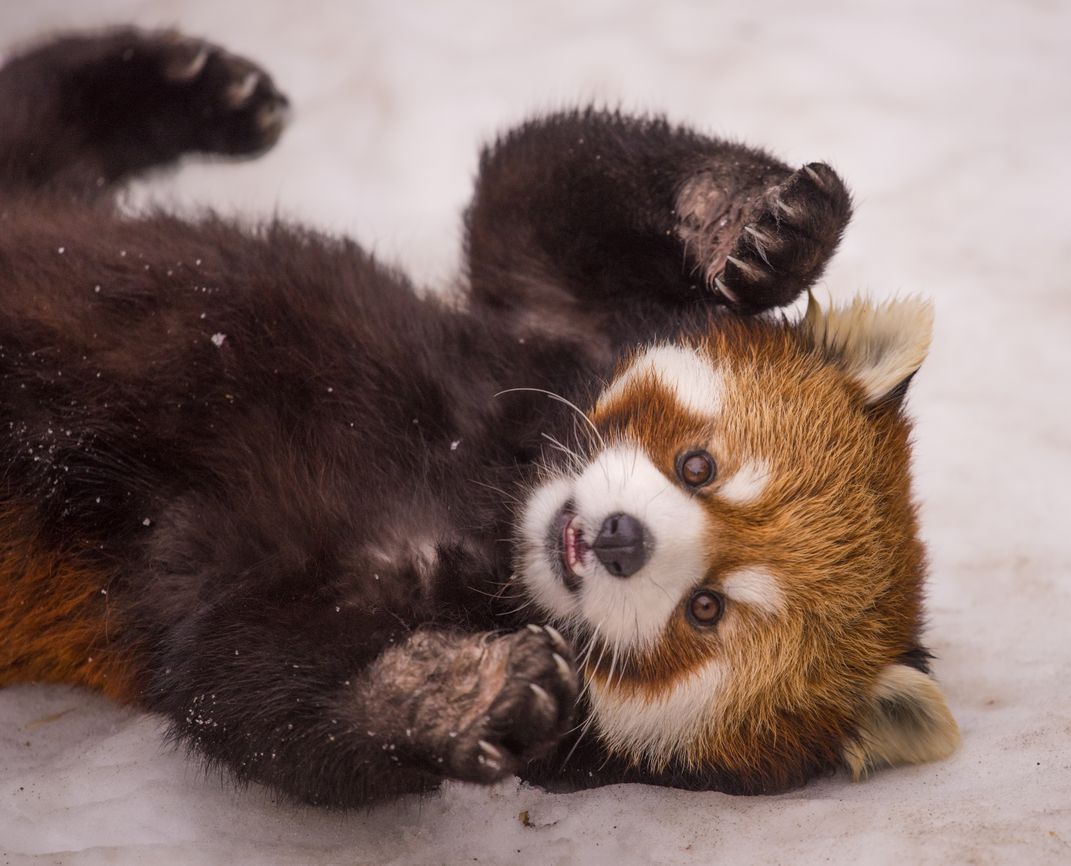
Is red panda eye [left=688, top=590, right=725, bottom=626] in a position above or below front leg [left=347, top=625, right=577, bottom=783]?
above

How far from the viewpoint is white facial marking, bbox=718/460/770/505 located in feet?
8.45

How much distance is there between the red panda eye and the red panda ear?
445 millimetres

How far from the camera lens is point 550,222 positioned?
3236 millimetres

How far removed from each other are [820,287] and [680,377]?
63.2 inches

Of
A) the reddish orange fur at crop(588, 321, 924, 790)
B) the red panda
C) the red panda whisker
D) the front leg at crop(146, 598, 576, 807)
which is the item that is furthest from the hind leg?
the reddish orange fur at crop(588, 321, 924, 790)

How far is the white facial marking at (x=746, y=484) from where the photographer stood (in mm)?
2574

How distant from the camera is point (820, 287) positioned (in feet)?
13.5

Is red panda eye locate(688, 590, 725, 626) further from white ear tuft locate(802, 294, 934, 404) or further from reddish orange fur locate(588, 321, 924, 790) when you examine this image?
white ear tuft locate(802, 294, 934, 404)

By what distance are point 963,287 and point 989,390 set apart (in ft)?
1.53

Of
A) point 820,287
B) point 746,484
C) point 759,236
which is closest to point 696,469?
point 746,484

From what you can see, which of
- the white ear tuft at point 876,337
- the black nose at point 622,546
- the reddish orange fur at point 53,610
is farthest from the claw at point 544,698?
the white ear tuft at point 876,337

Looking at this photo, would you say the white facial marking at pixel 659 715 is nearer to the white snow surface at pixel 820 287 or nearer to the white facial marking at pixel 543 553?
the white snow surface at pixel 820 287

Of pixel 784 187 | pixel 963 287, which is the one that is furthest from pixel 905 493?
pixel 963 287

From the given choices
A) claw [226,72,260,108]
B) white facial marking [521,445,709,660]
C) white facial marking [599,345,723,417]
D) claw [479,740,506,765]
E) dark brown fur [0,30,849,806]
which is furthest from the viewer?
claw [226,72,260,108]
